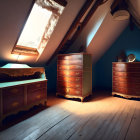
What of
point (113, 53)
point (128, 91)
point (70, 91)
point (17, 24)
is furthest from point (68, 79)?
point (113, 53)

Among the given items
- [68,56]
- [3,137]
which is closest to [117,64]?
[68,56]

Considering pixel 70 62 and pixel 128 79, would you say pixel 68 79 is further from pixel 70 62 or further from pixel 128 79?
pixel 128 79

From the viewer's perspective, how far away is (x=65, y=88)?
3494 mm

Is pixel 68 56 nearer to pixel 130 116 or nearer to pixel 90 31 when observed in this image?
pixel 90 31

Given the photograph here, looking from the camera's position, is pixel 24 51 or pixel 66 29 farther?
pixel 66 29

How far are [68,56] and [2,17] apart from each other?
1.92 meters

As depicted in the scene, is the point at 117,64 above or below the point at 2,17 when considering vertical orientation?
below

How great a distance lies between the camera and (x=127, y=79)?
3420mm

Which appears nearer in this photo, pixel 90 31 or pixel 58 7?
pixel 58 7

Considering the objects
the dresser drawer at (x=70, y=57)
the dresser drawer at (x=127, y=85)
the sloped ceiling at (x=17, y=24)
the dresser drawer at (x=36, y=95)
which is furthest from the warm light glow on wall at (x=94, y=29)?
the dresser drawer at (x=36, y=95)

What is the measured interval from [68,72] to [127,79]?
176 centimetres

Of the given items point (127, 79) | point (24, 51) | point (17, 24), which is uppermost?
point (17, 24)

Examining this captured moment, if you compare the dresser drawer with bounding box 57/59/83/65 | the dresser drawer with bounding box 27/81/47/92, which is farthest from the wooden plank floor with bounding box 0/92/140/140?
the dresser drawer with bounding box 57/59/83/65

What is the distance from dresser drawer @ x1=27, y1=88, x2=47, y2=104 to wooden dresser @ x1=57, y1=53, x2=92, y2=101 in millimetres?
837
